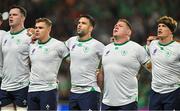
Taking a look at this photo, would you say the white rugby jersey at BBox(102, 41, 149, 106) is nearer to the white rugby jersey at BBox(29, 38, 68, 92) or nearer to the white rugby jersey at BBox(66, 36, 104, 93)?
the white rugby jersey at BBox(66, 36, 104, 93)

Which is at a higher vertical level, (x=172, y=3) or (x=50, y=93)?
(x=172, y=3)

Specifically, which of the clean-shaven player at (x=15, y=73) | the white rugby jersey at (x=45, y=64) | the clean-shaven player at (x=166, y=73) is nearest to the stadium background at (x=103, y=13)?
the clean-shaven player at (x=15, y=73)

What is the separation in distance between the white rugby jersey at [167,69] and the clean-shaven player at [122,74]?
8.5 inches

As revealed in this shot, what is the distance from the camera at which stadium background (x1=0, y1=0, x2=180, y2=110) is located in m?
15.6

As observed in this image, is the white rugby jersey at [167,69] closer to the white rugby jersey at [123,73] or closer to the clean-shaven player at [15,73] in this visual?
the white rugby jersey at [123,73]

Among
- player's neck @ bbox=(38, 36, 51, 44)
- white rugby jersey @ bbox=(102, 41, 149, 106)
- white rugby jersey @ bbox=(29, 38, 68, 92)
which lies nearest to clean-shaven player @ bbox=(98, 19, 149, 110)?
white rugby jersey @ bbox=(102, 41, 149, 106)

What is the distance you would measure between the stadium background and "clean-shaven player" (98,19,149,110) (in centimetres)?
607

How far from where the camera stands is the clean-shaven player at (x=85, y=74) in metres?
9.42

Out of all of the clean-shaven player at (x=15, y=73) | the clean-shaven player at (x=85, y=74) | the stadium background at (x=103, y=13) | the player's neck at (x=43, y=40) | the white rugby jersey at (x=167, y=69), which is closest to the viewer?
the white rugby jersey at (x=167, y=69)

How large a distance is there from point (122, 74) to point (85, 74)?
2.15ft

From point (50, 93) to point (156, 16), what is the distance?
Answer: 23.2ft

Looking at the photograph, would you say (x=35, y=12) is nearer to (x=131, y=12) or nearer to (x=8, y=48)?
(x=131, y=12)

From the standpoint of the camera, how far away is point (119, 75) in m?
9.09

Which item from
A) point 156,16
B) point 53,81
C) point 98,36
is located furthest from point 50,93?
point 156,16
